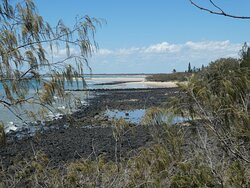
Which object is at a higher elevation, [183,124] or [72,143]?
[183,124]

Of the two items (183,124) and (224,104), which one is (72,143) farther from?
(224,104)

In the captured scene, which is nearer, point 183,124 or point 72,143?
point 183,124

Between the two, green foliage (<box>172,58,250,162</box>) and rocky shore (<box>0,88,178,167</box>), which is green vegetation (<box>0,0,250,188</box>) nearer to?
green foliage (<box>172,58,250,162</box>)

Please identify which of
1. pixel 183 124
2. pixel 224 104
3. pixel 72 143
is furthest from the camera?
pixel 72 143

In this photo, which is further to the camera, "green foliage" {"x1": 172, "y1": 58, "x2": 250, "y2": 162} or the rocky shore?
the rocky shore

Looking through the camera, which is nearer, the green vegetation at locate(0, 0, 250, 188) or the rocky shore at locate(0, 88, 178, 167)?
the green vegetation at locate(0, 0, 250, 188)

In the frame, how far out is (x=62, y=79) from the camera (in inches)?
165

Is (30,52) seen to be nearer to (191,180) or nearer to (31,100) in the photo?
(31,100)

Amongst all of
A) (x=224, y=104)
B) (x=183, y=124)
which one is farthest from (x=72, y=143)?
(x=224, y=104)

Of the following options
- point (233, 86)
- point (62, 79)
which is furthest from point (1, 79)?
point (233, 86)

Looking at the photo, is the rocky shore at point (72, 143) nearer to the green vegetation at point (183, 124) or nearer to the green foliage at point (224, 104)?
the green vegetation at point (183, 124)

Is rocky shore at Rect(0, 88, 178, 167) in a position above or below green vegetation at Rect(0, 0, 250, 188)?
below

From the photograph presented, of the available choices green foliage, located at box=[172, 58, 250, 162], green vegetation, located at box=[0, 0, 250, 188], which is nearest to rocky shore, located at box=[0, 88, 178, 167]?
green vegetation, located at box=[0, 0, 250, 188]

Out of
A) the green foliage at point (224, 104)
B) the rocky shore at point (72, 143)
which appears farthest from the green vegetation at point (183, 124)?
the rocky shore at point (72, 143)
